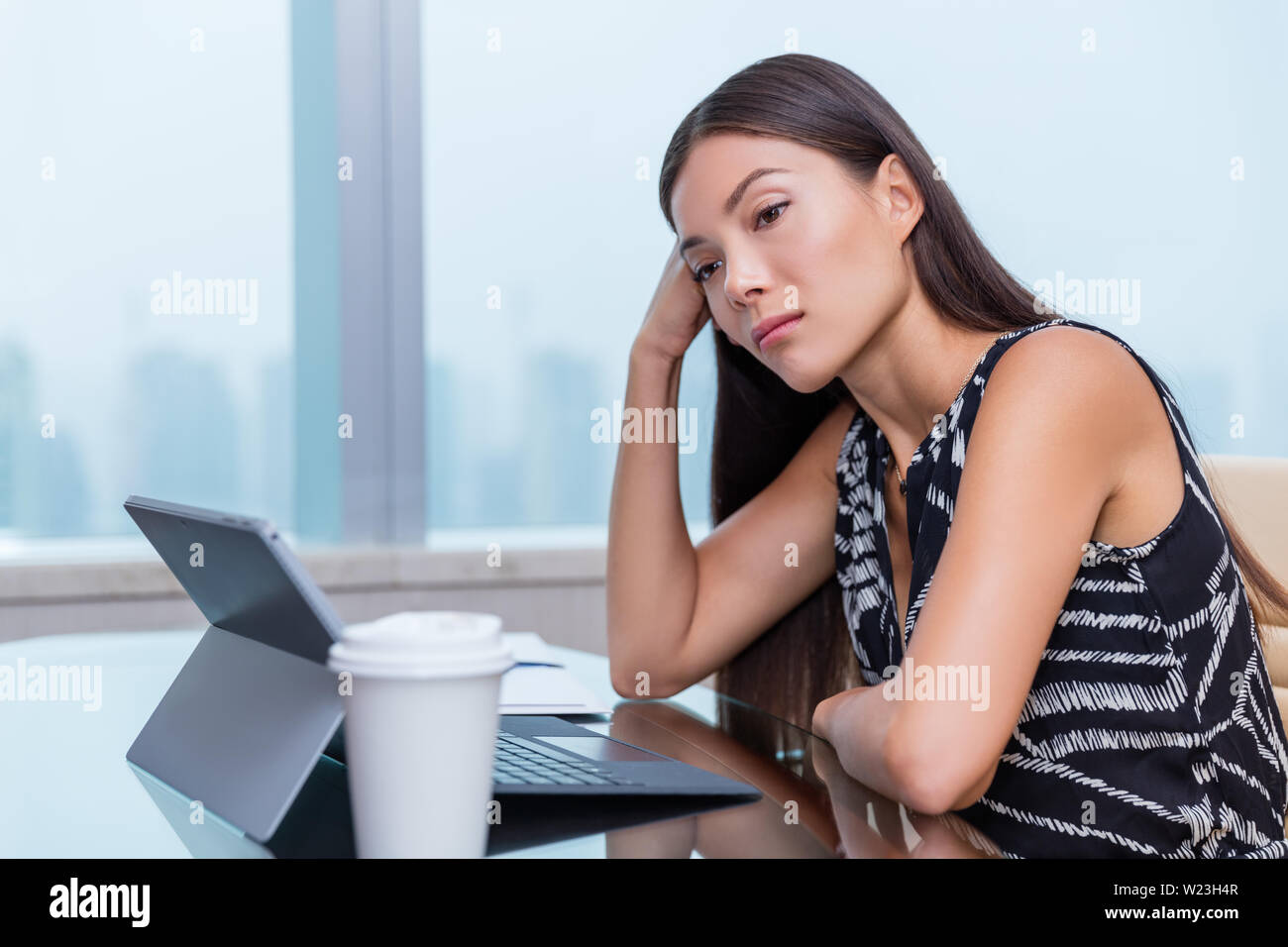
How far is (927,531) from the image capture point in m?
1.03

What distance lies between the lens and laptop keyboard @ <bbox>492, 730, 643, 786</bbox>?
673 millimetres

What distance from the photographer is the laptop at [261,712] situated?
1.84 feet

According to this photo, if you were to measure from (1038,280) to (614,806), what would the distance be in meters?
2.01

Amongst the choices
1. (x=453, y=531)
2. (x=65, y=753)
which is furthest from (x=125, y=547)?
(x=65, y=753)

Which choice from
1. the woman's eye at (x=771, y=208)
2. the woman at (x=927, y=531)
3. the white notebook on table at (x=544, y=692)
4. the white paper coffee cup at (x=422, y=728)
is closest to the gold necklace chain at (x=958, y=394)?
the woman at (x=927, y=531)

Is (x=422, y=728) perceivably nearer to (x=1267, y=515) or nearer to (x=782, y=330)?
(x=782, y=330)

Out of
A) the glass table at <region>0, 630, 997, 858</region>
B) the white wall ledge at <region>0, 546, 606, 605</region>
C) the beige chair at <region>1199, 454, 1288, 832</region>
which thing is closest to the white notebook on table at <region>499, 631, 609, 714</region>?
the glass table at <region>0, 630, 997, 858</region>

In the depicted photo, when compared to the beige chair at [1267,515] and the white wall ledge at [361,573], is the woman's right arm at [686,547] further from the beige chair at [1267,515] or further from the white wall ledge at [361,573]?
the white wall ledge at [361,573]

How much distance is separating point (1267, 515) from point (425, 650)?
1.11 meters

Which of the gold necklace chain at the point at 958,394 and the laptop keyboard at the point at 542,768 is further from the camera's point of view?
the gold necklace chain at the point at 958,394

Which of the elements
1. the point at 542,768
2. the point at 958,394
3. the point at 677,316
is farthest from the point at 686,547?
the point at 542,768

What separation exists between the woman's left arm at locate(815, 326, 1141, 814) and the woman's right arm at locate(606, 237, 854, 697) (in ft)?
1.32

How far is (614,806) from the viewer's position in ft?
2.18

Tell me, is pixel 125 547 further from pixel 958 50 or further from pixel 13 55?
pixel 958 50
